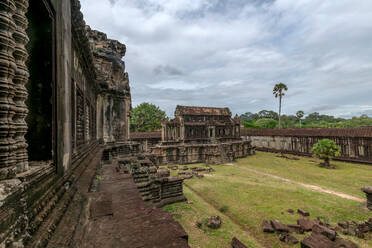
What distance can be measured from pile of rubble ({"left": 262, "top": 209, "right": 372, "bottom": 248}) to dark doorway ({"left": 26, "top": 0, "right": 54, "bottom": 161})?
6817 millimetres

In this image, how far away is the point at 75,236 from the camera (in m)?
1.92

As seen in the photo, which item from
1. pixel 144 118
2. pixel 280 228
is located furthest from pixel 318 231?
pixel 144 118

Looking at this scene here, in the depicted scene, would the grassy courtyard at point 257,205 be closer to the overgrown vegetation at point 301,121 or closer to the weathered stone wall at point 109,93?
the weathered stone wall at point 109,93

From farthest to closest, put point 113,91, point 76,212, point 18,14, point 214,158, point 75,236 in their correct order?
point 214,158, point 113,91, point 76,212, point 75,236, point 18,14

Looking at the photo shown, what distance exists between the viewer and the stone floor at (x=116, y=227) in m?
1.87

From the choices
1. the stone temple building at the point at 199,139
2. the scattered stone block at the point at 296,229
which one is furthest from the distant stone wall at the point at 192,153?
the scattered stone block at the point at 296,229

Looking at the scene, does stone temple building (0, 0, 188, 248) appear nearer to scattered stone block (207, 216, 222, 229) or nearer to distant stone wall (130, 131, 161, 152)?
scattered stone block (207, 216, 222, 229)

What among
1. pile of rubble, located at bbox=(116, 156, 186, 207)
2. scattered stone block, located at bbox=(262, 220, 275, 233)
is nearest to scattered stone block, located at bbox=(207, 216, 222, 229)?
scattered stone block, located at bbox=(262, 220, 275, 233)

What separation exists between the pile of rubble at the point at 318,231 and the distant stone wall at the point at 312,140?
56.0ft

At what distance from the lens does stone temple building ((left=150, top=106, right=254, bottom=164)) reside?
874 inches

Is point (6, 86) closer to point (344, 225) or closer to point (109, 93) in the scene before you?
point (344, 225)

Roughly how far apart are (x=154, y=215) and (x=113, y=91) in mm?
9644

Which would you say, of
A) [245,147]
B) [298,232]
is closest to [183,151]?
[245,147]

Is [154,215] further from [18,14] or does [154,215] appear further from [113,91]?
[113,91]
